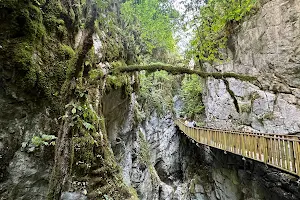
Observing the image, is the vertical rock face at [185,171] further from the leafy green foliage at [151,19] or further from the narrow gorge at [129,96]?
the leafy green foliage at [151,19]

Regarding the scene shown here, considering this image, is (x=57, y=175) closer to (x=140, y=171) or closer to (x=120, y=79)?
(x=120, y=79)

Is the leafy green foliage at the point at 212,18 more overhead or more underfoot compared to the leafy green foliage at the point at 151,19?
more underfoot

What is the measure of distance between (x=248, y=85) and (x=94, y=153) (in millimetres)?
11562

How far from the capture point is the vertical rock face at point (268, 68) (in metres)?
10.8

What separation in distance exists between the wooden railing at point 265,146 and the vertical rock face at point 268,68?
5.03 feet

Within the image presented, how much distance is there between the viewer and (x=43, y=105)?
4.09 m

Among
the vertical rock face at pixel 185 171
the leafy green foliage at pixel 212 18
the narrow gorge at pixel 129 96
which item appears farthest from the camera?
the vertical rock face at pixel 185 171

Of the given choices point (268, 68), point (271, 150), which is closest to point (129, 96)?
point (271, 150)

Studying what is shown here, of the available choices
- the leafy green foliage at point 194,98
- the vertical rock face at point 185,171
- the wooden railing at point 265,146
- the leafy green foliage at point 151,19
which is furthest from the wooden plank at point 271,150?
the leafy green foliage at point 194,98

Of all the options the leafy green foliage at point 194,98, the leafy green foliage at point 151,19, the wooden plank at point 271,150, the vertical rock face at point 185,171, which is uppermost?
the leafy green foliage at point 151,19

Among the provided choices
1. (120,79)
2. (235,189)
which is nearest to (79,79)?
(120,79)

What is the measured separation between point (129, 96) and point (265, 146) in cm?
520

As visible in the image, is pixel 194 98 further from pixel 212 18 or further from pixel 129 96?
pixel 129 96

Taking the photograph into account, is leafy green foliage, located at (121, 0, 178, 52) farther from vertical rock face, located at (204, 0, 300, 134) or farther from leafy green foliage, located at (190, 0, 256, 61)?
vertical rock face, located at (204, 0, 300, 134)
